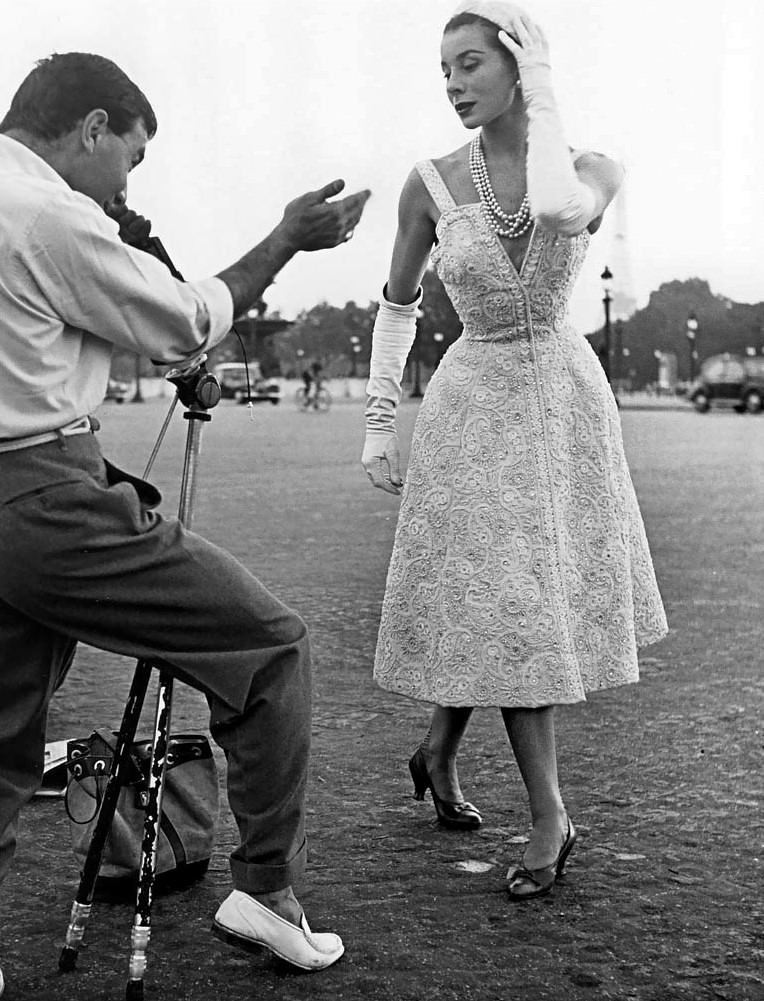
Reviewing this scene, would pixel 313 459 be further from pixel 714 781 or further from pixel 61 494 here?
pixel 61 494

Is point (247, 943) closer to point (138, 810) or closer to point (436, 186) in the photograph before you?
point (138, 810)

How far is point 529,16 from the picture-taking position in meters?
3.93

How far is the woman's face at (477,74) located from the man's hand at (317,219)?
979 mm

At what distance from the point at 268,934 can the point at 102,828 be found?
0.45 metres

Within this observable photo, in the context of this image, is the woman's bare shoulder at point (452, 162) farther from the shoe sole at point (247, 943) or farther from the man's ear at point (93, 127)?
the shoe sole at point (247, 943)

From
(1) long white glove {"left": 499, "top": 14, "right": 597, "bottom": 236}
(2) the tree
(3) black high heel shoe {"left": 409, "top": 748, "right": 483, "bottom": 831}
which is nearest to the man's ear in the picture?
(1) long white glove {"left": 499, "top": 14, "right": 597, "bottom": 236}

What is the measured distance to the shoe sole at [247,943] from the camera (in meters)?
3.30

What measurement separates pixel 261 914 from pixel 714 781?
2.02 m

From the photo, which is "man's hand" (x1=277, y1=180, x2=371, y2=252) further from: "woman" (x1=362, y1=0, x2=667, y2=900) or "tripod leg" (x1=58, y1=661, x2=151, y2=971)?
"tripod leg" (x1=58, y1=661, x2=151, y2=971)

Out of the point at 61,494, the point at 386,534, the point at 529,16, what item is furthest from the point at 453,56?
the point at 386,534

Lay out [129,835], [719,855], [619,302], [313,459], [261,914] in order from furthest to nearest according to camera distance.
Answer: [619,302] → [313,459] → [719,855] → [129,835] → [261,914]

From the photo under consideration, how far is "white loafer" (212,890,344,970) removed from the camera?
329 centimetres

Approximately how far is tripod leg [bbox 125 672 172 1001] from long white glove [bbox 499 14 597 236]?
1510mm

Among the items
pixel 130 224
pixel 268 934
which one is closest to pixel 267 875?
pixel 268 934
